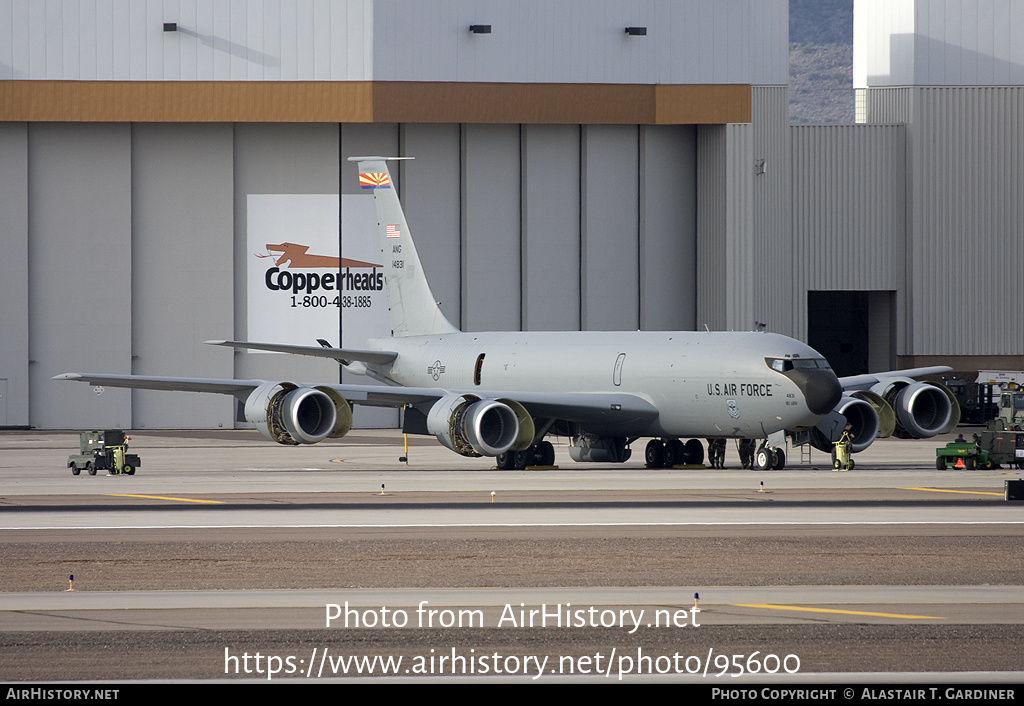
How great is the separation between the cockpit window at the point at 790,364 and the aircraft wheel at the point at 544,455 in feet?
23.0

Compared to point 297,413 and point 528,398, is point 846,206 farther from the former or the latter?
point 297,413

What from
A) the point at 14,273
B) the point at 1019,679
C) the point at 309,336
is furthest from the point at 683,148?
the point at 1019,679

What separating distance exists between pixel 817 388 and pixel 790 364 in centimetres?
92

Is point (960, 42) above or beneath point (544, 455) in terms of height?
above

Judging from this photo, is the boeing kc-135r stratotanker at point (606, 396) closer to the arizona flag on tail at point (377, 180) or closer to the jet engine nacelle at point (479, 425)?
the jet engine nacelle at point (479, 425)

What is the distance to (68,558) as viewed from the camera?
18.2 meters

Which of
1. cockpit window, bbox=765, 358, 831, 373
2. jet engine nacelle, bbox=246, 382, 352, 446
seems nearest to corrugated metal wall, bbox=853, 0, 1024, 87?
cockpit window, bbox=765, 358, 831, 373

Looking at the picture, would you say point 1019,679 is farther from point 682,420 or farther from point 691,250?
point 691,250

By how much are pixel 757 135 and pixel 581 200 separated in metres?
7.99

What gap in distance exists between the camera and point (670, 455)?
3716 centimetres

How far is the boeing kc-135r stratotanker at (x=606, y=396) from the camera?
3350cm

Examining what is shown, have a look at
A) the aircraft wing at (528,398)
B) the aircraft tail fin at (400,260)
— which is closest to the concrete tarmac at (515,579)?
the aircraft wing at (528,398)

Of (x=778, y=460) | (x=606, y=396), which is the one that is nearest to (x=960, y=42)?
(x=778, y=460)

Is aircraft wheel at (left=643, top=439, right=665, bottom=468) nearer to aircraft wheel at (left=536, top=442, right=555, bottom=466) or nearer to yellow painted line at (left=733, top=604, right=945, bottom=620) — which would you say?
aircraft wheel at (left=536, top=442, right=555, bottom=466)
